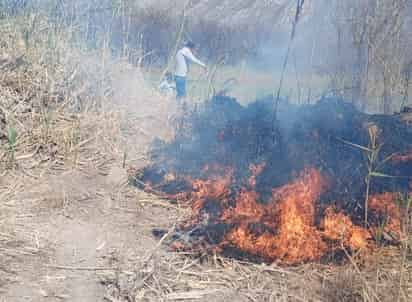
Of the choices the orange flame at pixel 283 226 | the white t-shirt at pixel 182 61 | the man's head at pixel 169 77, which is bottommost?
the orange flame at pixel 283 226

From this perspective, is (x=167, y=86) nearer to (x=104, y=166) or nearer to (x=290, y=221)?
(x=104, y=166)

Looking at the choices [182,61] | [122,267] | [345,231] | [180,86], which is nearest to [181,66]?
[182,61]

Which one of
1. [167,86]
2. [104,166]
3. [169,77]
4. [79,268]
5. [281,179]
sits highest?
[169,77]

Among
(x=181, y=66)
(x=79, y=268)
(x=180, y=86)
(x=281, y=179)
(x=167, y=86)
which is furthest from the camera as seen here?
(x=180, y=86)

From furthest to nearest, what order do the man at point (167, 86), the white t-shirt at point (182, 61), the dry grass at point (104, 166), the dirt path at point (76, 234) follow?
the white t-shirt at point (182, 61) < the man at point (167, 86) < the dry grass at point (104, 166) < the dirt path at point (76, 234)

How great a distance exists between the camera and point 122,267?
3.46m

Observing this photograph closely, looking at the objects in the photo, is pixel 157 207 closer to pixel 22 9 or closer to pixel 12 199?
pixel 12 199

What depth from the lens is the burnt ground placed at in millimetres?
3160

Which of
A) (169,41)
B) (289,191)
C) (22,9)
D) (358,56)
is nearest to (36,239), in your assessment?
(289,191)

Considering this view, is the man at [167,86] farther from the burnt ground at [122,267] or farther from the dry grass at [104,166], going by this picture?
the burnt ground at [122,267]

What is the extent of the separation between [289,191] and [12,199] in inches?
112

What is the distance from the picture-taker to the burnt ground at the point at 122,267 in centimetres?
316

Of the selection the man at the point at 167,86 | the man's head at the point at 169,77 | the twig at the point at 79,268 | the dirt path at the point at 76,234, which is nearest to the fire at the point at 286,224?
the dirt path at the point at 76,234

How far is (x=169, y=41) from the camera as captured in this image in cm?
1573
